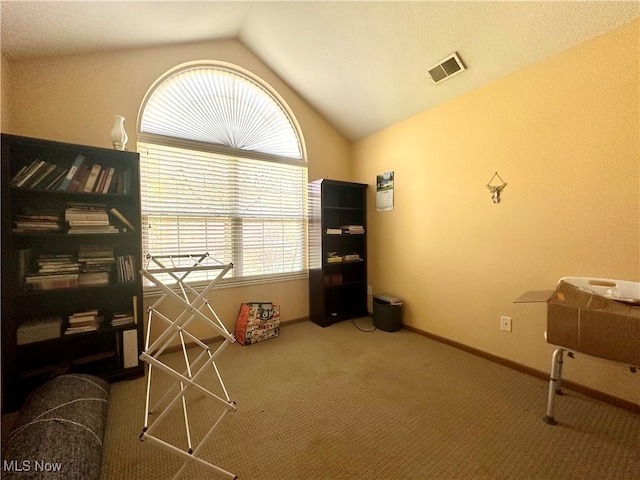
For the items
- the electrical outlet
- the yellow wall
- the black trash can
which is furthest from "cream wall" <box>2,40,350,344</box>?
the electrical outlet

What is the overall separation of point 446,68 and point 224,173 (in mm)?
2297

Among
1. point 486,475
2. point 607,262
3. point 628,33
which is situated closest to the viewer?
point 486,475

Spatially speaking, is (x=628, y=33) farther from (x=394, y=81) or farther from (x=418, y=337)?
(x=418, y=337)

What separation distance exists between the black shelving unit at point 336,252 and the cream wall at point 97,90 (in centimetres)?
57

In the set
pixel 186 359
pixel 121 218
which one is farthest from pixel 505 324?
pixel 121 218

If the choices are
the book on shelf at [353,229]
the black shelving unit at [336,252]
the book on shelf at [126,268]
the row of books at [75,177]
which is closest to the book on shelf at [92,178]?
the row of books at [75,177]

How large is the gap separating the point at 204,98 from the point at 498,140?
283cm

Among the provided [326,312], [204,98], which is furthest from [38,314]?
[326,312]

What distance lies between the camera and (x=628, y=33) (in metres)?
1.52

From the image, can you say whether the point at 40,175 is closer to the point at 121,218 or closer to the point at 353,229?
the point at 121,218

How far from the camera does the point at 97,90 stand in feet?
6.89
